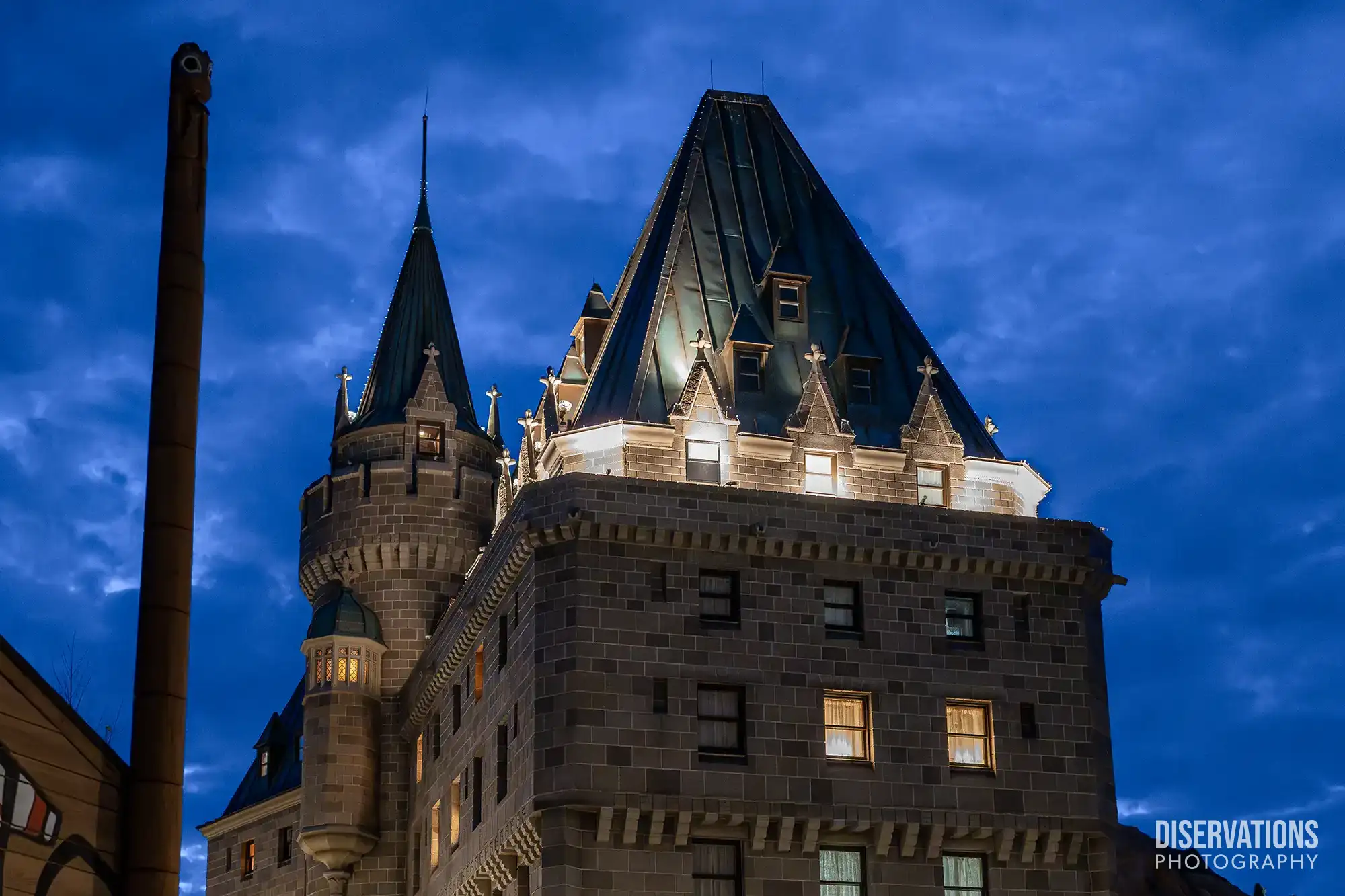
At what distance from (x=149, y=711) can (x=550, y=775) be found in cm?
1620

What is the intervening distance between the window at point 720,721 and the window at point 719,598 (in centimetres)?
208

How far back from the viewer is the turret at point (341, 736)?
70312 millimetres

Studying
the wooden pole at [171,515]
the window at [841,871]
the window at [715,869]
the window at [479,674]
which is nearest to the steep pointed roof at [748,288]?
the window at [479,674]

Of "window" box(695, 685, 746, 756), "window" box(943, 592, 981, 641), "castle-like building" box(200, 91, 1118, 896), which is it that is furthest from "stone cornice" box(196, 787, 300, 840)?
"window" box(943, 592, 981, 641)

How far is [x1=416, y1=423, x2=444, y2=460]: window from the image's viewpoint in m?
76.6

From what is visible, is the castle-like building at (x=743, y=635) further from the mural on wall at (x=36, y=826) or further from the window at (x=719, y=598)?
the mural on wall at (x=36, y=826)

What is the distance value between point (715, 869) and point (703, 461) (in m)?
12.9

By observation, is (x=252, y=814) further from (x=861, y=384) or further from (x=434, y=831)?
(x=861, y=384)

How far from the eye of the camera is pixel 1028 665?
58.5 m

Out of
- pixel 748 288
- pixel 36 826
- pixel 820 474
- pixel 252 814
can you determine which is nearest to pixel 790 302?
pixel 748 288

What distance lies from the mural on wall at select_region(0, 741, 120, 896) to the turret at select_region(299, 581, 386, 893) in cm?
3399

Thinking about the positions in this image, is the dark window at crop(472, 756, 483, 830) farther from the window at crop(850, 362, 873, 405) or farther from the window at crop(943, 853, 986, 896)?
the window at crop(850, 362, 873, 405)

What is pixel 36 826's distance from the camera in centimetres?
3544

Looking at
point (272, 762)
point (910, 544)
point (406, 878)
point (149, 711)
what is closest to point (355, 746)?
point (406, 878)
